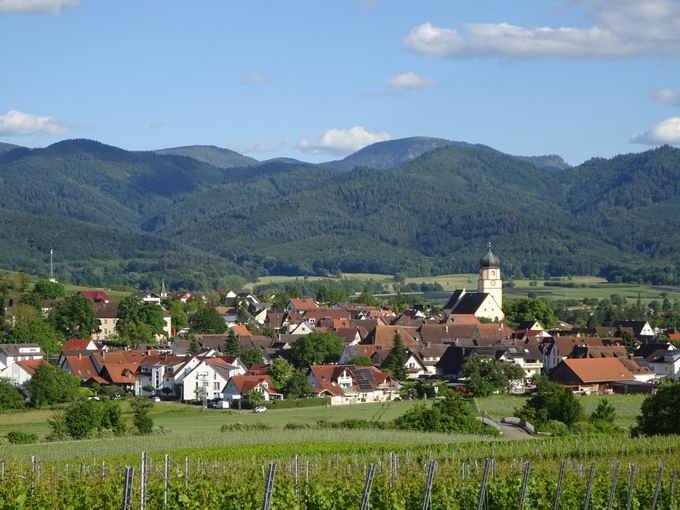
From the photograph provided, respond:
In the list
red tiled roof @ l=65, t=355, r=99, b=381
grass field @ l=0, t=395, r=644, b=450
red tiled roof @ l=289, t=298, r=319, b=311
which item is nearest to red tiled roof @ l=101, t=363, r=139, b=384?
red tiled roof @ l=65, t=355, r=99, b=381

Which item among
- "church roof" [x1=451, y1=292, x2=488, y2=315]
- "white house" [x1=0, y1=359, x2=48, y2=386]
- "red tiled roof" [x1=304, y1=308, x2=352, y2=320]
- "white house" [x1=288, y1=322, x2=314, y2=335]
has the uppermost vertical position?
"church roof" [x1=451, y1=292, x2=488, y2=315]

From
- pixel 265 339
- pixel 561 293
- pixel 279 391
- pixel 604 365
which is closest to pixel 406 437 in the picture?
Result: pixel 279 391

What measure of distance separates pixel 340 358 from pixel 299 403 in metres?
16.5

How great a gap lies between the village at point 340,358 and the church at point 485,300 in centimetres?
206

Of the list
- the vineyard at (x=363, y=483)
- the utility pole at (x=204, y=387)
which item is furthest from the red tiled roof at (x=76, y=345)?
the vineyard at (x=363, y=483)

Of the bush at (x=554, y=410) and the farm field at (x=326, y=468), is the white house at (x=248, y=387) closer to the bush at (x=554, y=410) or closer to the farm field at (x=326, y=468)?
the farm field at (x=326, y=468)

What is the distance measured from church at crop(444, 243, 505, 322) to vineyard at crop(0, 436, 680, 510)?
68.7 m

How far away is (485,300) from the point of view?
104438 mm

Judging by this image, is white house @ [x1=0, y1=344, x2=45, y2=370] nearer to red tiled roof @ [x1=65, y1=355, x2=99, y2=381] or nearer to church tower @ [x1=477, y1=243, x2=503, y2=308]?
red tiled roof @ [x1=65, y1=355, x2=99, y2=381]

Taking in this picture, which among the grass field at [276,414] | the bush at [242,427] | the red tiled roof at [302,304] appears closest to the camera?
the bush at [242,427]

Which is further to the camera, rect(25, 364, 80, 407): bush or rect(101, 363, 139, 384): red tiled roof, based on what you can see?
rect(101, 363, 139, 384): red tiled roof

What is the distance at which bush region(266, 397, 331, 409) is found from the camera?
206 feet

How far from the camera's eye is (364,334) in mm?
92562

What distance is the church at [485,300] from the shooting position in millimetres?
104312
